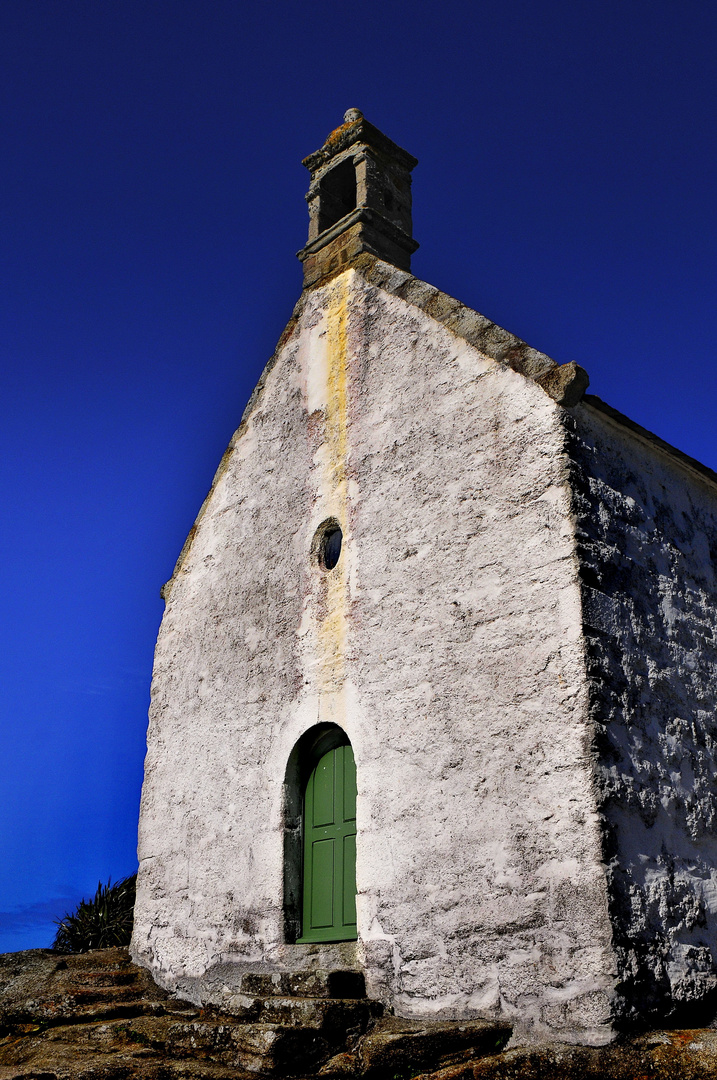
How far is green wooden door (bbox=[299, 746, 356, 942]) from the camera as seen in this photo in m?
7.13

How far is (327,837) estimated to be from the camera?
7449 millimetres

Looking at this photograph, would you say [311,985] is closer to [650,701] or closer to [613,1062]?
[613,1062]

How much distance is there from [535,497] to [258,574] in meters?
3.30

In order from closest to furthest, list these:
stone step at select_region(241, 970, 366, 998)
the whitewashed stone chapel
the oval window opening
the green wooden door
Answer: the whitewashed stone chapel → stone step at select_region(241, 970, 366, 998) → the green wooden door → the oval window opening

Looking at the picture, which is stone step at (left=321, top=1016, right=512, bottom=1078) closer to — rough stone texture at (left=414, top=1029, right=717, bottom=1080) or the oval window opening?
rough stone texture at (left=414, top=1029, right=717, bottom=1080)

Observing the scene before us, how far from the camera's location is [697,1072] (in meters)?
4.99

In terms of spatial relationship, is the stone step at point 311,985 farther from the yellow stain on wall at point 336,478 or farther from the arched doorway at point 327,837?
the yellow stain on wall at point 336,478

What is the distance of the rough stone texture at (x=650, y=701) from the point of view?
563 cm

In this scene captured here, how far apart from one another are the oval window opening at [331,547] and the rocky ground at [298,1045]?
3379 millimetres

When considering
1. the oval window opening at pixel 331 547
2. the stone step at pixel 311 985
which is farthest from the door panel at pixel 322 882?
the oval window opening at pixel 331 547

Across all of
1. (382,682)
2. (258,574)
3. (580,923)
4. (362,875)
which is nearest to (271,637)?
(258,574)

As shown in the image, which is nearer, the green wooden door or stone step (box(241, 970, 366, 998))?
stone step (box(241, 970, 366, 998))

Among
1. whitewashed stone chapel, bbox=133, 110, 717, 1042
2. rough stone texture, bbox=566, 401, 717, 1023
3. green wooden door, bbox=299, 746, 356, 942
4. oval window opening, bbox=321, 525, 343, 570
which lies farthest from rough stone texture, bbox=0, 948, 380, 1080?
oval window opening, bbox=321, 525, 343, 570

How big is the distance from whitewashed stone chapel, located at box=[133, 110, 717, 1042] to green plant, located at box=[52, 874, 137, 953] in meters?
2.77
